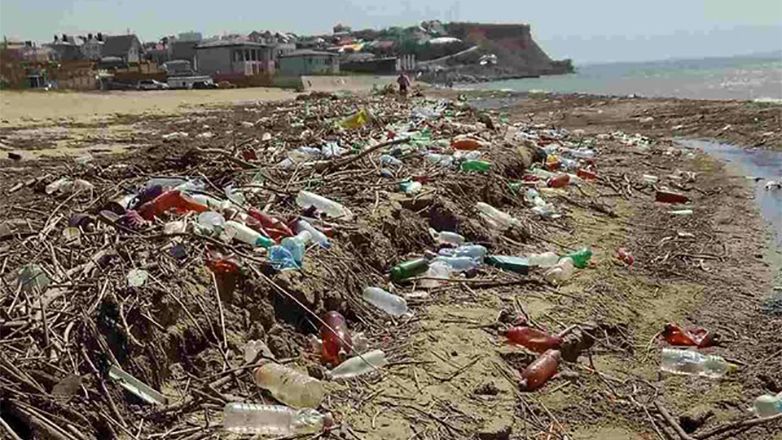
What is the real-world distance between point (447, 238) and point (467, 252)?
34 centimetres

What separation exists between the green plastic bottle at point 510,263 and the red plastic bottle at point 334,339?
186 centimetres

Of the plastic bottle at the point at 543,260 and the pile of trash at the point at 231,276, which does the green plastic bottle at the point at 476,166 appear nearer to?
the pile of trash at the point at 231,276

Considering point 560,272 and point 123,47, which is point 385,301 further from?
point 123,47

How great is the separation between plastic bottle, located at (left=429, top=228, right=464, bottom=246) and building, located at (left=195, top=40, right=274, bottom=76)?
161 ft

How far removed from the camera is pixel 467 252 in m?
5.62

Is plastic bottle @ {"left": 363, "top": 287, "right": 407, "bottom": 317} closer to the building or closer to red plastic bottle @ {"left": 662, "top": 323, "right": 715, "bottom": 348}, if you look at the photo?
red plastic bottle @ {"left": 662, "top": 323, "right": 715, "bottom": 348}

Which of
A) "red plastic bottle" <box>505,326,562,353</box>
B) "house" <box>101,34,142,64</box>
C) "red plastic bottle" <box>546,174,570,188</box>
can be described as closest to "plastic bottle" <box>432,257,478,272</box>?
"red plastic bottle" <box>505,326,562,353</box>

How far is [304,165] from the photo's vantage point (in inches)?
268

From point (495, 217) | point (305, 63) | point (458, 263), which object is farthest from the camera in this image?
point (305, 63)

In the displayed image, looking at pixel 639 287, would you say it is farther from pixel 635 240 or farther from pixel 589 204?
pixel 589 204

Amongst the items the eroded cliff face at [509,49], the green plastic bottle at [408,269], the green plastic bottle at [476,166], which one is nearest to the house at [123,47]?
the eroded cliff face at [509,49]

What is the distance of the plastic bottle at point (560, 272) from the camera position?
5.47 meters

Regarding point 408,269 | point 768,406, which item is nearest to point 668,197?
point 408,269

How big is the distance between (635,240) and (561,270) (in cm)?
207
